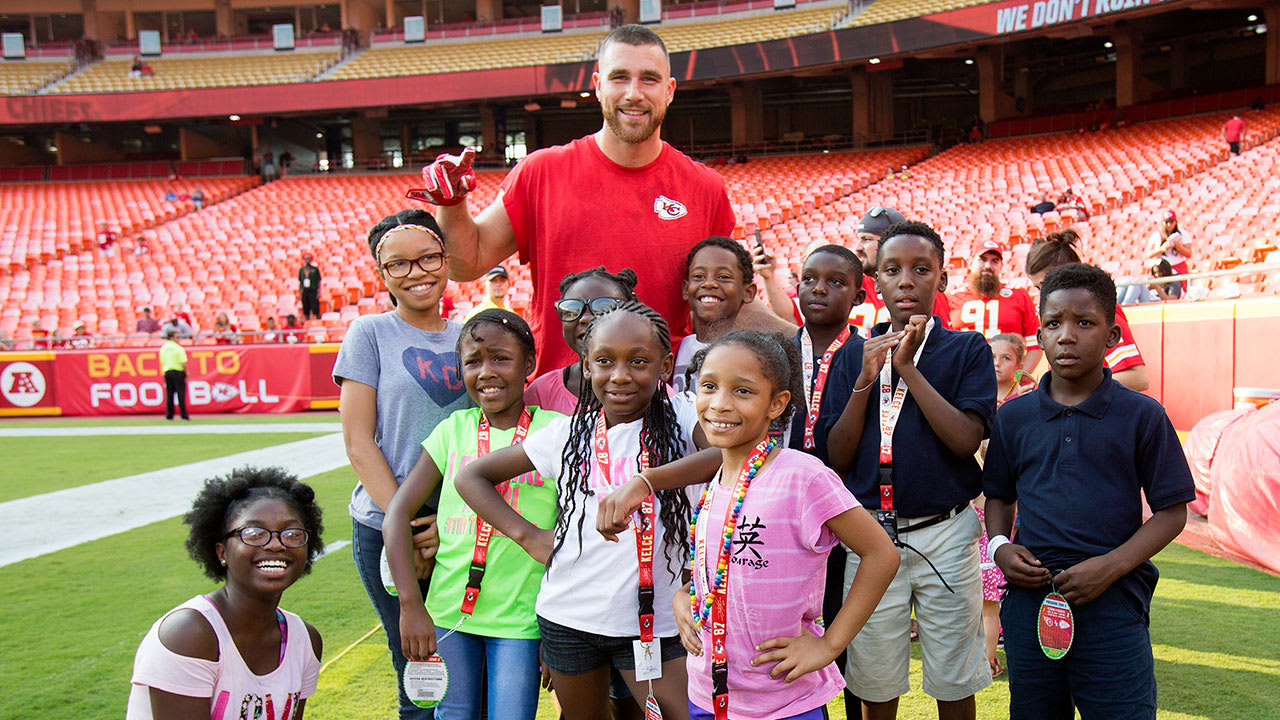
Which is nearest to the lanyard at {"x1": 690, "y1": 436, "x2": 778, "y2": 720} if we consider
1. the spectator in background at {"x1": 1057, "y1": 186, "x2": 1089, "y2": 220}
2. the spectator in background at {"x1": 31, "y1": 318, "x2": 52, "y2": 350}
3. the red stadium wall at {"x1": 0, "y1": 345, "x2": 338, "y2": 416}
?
the red stadium wall at {"x1": 0, "y1": 345, "x2": 338, "y2": 416}

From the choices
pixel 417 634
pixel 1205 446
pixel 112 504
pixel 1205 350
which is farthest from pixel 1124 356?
pixel 112 504

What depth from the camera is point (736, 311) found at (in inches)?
115

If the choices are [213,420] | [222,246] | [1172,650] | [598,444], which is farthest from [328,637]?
[222,246]

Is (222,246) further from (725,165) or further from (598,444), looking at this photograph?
(598,444)

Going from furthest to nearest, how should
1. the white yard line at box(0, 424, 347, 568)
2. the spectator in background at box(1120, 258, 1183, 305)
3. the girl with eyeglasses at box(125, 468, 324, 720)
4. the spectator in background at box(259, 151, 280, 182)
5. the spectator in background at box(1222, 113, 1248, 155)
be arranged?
the spectator in background at box(259, 151, 280, 182) < the spectator in background at box(1222, 113, 1248, 155) < the spectator in background at box(1120, 258, 1183, 305) < the white yard line at box(0, 424, 347, 568) < the girl with eyeglasses at box(125, 468, 324, 720)

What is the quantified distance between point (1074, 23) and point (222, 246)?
21.6 m

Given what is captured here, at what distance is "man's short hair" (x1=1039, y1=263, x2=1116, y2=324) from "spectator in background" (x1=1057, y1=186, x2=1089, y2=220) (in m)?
14.5

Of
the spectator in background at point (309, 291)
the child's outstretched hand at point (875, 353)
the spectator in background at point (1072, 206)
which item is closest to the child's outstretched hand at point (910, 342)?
the child's outstretched hand at point (875, 353)

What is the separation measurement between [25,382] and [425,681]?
17.7 m

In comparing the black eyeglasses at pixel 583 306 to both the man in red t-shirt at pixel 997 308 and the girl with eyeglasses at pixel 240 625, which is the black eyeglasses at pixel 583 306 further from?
the man in red t-shirt at pixel 997 308

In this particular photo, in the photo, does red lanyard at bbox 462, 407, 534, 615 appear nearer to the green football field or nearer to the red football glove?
the red football glove

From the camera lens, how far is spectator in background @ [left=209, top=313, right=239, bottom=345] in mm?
16062

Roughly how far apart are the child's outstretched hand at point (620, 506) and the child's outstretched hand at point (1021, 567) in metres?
1.01

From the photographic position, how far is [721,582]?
2.04 m
